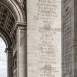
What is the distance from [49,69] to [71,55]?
18.0m

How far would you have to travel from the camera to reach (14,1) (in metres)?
27.8

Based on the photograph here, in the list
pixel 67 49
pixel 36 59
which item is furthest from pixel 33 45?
pixel 67 49

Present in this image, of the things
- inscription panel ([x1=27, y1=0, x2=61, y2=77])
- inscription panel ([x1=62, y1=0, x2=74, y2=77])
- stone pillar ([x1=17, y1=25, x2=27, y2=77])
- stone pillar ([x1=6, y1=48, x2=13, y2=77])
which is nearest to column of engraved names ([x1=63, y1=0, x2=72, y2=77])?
inscription panel ([x1=62, y1=0, x2=74, y2=77])

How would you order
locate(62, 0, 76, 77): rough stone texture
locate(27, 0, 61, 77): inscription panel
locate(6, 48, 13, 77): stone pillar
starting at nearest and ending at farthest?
locate(62, 0, 76, 77): rough stone texture < locate(27, 0, 61, 77): inscription panel < locate(6, 48, 13, 77): stone pillar

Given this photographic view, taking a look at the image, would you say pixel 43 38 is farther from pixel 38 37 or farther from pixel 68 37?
pixel 68 37

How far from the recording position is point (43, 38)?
26.3 meters

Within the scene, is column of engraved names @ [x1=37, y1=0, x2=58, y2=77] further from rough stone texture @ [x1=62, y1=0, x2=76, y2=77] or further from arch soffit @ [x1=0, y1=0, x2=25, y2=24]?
rough stone texture @ [x1=62, y1=0, x2=76, y2=77]

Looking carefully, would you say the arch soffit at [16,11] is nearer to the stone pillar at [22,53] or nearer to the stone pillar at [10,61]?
the stone pillar at [22,53]

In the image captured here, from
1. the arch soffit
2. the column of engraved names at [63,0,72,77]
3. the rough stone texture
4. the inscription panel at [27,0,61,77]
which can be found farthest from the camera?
the arch soffit

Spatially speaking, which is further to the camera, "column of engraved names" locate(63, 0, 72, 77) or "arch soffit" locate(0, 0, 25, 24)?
"arch soffit" locate(0, 0, 25, 24)

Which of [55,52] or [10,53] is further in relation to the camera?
[10,53]

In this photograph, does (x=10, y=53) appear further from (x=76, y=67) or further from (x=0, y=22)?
(x=76, y=67)

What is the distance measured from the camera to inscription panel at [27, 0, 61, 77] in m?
25.8

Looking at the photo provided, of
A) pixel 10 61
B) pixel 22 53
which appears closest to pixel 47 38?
pixel 22 53
